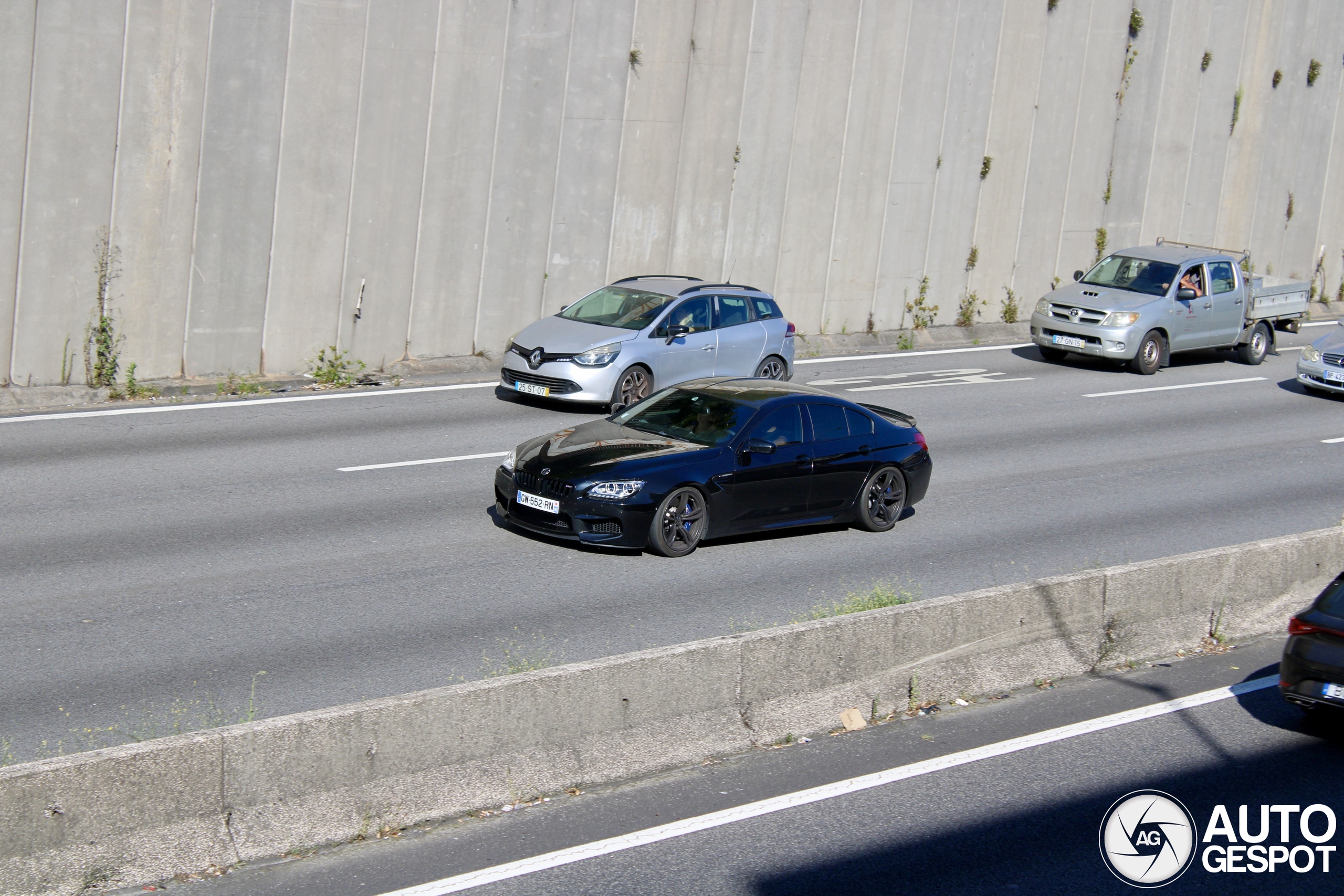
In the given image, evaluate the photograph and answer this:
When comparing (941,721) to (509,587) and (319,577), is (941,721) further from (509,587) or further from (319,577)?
(319,577)

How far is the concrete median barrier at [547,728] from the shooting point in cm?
588

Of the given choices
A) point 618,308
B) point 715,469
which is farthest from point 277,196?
point 715,469

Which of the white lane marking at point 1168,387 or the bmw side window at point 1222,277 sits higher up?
the bmw side window at point 1222,277

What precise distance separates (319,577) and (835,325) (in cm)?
1622

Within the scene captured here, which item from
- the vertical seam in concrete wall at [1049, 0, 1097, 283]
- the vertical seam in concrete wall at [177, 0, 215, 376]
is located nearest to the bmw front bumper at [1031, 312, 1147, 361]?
the vertical seam in concrete wall at [1049, 0, 1097, 283]

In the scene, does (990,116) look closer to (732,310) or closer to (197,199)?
(732,310)

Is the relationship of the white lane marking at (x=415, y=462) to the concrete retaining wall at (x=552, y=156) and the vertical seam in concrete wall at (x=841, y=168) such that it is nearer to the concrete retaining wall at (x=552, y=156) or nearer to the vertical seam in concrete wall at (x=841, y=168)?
the concrete retaining wall at (x=552, y=156)

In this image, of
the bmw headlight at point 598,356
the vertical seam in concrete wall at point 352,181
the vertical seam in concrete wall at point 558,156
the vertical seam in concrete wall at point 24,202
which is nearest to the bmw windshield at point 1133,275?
the vertical seam in concrete wall at point 558,156

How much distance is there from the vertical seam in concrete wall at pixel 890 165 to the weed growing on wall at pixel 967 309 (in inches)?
92.2

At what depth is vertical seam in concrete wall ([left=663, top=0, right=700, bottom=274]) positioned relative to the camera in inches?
888

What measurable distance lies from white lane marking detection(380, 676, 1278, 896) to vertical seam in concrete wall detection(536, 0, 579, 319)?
46.4ft

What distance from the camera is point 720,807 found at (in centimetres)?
706

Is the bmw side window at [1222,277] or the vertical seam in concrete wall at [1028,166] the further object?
the vertical seam in concrete wall at [1028,166]

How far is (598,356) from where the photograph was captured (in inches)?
684
